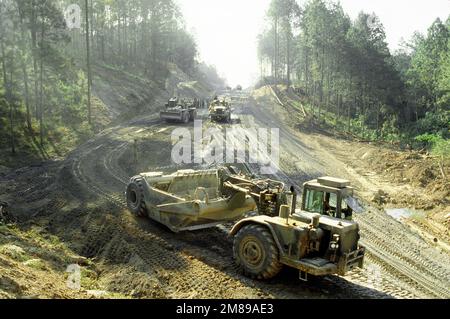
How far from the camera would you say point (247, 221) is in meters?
10.6

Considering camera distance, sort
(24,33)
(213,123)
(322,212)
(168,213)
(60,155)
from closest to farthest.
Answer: (322,212), (168,213), (60,155), (24,33), (213,123)

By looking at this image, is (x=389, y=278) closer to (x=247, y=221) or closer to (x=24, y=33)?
(x=247, y=221)

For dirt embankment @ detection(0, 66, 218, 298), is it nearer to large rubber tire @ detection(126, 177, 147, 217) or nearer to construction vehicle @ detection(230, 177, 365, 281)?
large rubber tire @ detection(126, 177, 147, 217)

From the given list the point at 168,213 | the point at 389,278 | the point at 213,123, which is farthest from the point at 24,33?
the point at 389,278

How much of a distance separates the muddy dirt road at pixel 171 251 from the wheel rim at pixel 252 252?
42cm

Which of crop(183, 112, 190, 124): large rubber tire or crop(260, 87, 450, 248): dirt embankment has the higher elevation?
crop(183, 112, 190, 124): large rubber tire

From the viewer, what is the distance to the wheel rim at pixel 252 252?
10.2m

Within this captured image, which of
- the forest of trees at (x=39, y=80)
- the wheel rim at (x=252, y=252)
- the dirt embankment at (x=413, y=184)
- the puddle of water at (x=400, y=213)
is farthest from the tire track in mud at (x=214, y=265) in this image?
the forest of trees at (x=39, y=80)

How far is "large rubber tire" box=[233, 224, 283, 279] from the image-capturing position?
9.93 metres

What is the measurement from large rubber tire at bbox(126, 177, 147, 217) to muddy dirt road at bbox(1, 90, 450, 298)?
0.27 m

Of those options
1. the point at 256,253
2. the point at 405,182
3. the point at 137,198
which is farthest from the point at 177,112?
the point at 256,253

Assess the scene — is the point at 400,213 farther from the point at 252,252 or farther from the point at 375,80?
the point at 375,80

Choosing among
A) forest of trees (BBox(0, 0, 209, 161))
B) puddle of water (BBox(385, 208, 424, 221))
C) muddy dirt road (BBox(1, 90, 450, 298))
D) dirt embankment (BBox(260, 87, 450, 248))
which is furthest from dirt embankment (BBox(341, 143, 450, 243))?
forest of trees (BBox(0, 0, 209, 161))
